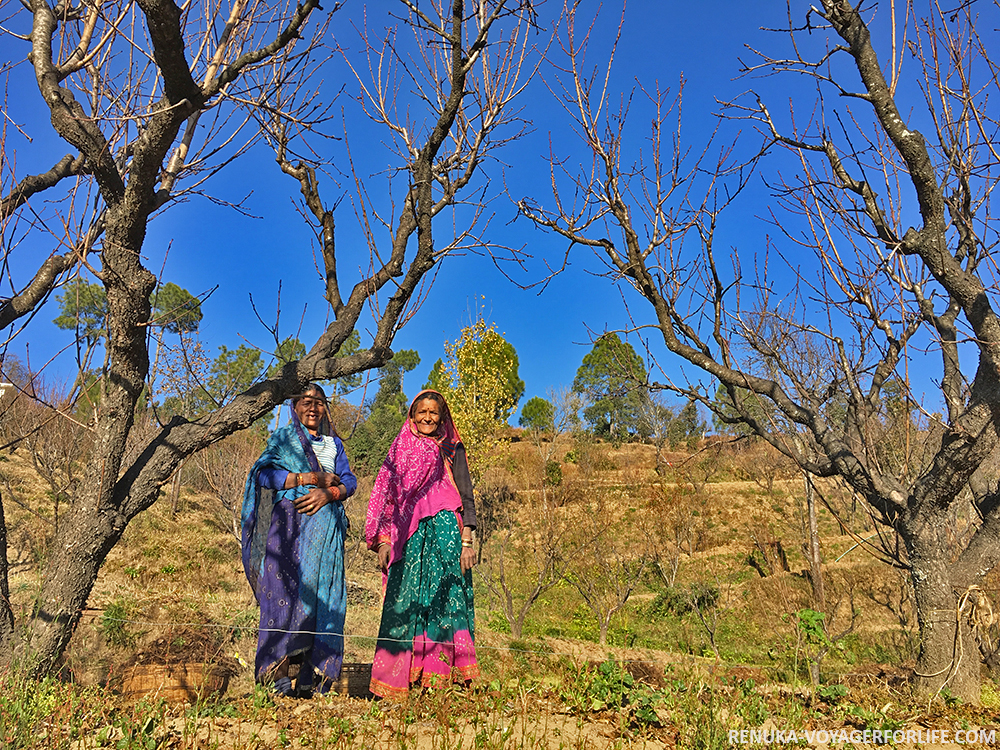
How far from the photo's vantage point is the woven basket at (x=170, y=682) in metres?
3.31

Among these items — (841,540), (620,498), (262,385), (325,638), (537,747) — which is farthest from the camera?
(620,498)

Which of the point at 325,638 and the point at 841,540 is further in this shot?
the point at 841,540

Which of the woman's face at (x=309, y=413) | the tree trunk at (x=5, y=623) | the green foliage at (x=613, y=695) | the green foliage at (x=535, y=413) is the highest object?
the green foliage at (x=535, y=413)

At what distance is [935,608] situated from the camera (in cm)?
352

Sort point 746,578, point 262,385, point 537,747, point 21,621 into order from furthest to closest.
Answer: point 746,578, point 262,385, point 21,621, point 537,747

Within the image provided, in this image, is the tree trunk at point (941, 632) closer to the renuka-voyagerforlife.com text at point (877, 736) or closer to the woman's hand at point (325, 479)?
the renuka-voyagerforlife.com text at point (877, 736)

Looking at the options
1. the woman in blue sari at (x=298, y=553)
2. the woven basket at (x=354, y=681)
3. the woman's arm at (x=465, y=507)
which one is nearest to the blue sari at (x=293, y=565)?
the woman in blue sari at (x=298, y=553)

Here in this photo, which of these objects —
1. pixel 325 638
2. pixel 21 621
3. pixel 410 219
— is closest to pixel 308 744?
pixel 325 638

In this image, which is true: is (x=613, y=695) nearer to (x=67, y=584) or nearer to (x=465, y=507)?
(x=465, y=507)

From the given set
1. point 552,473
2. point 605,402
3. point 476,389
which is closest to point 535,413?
point 605,402

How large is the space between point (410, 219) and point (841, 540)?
15.0 m

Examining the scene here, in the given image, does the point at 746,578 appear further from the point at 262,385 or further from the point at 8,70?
the point at 8,70

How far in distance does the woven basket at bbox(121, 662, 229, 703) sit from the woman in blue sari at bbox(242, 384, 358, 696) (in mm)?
295

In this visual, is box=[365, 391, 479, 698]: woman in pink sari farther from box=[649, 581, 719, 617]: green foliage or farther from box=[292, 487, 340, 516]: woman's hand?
box=[649, 581, 719, 617]: green foliage
